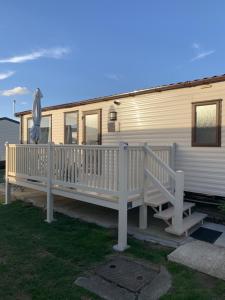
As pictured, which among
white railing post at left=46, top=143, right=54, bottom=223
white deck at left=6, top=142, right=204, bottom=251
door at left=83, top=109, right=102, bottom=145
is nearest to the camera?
white deck at left=6, top=142, right=204, bottom=251

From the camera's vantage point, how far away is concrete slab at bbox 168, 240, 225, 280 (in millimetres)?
3432

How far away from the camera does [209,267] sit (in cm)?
347

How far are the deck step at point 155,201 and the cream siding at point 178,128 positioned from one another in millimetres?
1176

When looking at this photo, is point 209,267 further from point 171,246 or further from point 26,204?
point 26,204

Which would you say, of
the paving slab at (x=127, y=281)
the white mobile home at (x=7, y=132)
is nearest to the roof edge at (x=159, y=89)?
the paving slab at (x=127, y=281)

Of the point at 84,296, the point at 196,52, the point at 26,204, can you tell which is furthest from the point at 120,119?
the point at 196,52

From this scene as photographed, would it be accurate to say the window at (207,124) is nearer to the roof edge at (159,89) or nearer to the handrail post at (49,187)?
the roof edge at (159,89)

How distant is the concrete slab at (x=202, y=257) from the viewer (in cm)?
343

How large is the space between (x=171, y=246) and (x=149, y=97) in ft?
12.5

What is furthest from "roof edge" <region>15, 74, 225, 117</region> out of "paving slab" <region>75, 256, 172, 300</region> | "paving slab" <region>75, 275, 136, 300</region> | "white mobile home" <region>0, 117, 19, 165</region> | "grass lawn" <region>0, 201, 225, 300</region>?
"white mobile home" <region>0, 117, 19, 165</region>

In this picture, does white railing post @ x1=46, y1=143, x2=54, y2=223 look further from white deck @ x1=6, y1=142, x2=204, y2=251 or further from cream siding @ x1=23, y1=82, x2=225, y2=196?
cream siding @ x1=23, y1=82, x2=225, y2=196

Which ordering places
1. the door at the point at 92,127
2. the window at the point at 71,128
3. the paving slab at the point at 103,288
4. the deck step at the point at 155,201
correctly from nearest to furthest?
the paving slab at the point at 103,288 → the deck step at the point at 155,201 → the door at the point at 92,127 → the window at the point at 71,128

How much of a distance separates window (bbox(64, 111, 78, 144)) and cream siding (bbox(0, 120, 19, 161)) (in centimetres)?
1252

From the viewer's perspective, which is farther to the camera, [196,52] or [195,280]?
[196,52]
